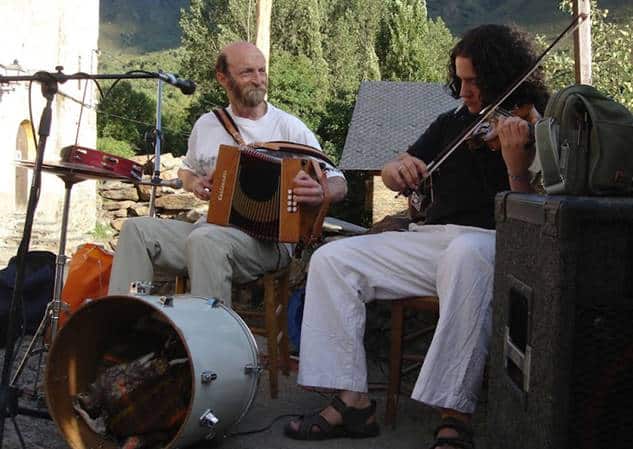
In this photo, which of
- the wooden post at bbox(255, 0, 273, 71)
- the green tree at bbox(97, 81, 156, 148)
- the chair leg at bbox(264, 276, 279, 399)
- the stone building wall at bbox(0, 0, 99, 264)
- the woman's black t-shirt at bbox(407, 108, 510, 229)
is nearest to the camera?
the woman's black t-shirt at bbox(407, 108, 510, 229)

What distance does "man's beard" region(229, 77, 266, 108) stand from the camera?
3.74 m

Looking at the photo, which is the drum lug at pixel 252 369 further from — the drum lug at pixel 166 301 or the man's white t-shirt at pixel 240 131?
the man's white t-shirt at pixel 240 131

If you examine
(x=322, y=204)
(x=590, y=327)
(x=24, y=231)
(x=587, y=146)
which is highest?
(x=587, y=146)

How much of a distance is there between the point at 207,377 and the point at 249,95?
66.2 inches

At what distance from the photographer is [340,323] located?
2814mm

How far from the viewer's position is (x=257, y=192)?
334 cm

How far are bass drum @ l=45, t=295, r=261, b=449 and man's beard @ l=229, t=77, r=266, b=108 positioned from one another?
1320mm

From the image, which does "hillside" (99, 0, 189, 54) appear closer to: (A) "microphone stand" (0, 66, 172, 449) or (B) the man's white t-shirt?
(B) the man's white t-shirt

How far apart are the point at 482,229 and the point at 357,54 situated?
40249 mm

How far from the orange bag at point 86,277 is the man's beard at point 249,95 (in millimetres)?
1098

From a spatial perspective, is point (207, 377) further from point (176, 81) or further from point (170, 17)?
point (170, 17)

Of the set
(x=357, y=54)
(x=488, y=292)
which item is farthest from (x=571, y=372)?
(x=357, y=54)

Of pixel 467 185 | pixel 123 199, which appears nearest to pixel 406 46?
pixel 123 199

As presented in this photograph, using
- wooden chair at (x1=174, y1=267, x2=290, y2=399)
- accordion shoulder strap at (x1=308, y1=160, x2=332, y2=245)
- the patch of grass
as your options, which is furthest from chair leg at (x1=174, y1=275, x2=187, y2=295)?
the patch of grass
